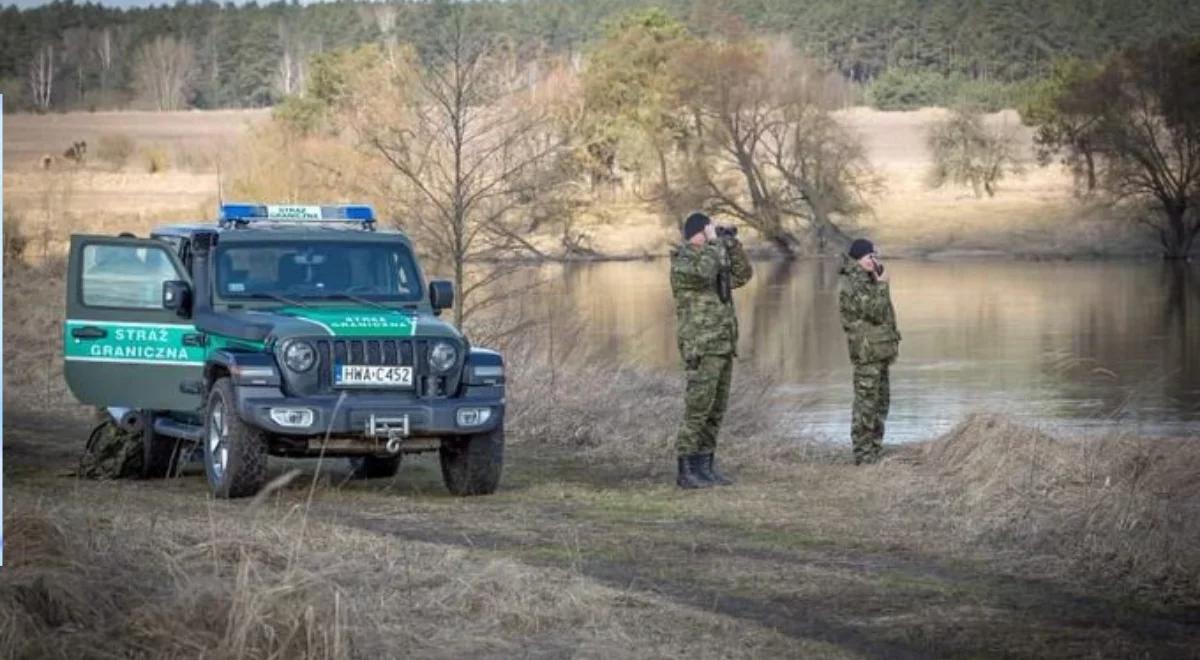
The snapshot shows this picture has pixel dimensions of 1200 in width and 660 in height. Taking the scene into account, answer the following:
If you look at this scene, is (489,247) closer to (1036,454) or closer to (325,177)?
(1036,454)

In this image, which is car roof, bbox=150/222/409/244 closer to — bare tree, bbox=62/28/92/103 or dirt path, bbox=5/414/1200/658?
dirt path, bbox=5/414/1200/658

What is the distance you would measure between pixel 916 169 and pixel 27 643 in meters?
82.0

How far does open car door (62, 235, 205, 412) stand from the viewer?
14672 mm

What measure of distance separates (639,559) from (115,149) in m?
63.7

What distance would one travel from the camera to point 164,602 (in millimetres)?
7863

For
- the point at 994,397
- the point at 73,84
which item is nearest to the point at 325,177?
the point at 994,397

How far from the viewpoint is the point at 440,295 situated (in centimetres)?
1432

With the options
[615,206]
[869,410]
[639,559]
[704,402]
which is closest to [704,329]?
[704,402]

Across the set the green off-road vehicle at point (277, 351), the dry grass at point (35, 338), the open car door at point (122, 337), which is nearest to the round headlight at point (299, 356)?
the green off-road vehicle at point (277, 351)

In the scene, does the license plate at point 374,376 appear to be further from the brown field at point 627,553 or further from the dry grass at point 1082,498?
the dry grass at point 1082,498

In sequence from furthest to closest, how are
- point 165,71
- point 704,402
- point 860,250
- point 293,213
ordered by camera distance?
point 165,71
point 860,250
point 293,213
point 704,402

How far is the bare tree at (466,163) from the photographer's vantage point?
23672 millimetres

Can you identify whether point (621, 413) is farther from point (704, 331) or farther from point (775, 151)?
point (775, 151)

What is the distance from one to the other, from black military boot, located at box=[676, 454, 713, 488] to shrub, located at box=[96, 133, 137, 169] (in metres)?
58.3
